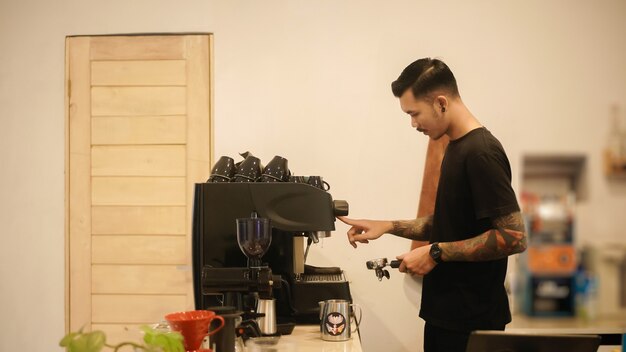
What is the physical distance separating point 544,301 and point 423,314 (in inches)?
67.7

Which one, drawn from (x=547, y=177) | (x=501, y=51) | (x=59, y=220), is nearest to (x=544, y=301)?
(x=547, y=177)

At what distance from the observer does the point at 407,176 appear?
2.97m

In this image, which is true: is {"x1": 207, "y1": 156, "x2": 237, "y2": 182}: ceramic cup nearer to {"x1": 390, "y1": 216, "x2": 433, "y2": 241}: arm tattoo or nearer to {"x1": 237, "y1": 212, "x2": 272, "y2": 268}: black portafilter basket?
{"x1": 237, "y1": 212, "x2": 272, "y2": 268}: black portafilter basket

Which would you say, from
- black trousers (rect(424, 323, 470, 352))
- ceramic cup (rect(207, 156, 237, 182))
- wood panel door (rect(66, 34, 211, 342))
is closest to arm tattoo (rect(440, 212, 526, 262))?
black trousers (rect(424, 323, 470, 352))

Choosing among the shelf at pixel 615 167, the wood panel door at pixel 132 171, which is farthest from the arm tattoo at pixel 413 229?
the shelf at pixel 615 167

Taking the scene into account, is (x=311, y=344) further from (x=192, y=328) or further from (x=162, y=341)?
(x=162, y=341)

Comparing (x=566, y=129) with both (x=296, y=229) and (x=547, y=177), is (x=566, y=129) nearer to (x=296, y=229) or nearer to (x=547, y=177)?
(x=547, y=177)

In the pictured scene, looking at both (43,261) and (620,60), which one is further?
(43,261)

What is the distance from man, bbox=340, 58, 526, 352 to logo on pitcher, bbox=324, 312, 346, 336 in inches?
12.2

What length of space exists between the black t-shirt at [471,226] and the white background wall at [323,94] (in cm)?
94

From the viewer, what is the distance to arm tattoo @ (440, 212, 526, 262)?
1.81 m

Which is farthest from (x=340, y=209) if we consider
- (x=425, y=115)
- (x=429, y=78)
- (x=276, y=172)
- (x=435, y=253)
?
(x=429, y=78)

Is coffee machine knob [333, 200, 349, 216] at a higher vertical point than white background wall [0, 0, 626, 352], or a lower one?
lower

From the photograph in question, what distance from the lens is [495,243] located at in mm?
1825
